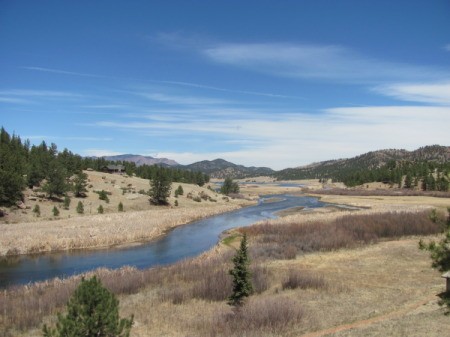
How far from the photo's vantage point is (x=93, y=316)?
1269 centimetres

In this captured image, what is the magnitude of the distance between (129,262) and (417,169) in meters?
130

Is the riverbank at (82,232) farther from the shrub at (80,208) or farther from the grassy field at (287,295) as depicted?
the grassy field at (287,295)

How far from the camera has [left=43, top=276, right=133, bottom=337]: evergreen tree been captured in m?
12.2

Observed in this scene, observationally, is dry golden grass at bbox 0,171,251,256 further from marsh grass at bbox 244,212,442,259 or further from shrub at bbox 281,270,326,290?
shrub at bbox 281,270,326,290

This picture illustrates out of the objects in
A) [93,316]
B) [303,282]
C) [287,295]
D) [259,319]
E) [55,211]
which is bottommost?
[287,295]

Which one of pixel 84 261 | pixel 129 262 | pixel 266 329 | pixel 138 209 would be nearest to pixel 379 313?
pixel 266 329

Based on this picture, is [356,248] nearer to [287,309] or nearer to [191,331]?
[287,309]

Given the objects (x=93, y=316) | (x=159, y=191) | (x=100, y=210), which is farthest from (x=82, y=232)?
(x=93, y=316)

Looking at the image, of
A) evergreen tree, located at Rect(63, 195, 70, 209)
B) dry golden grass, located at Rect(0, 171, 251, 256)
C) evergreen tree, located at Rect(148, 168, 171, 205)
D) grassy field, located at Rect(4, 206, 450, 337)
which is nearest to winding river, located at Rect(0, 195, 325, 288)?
dry golden grass, located at Rect(0, 171, 251, 256)

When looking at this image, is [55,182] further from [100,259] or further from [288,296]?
[288,296]

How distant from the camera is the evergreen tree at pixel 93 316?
12164 mm

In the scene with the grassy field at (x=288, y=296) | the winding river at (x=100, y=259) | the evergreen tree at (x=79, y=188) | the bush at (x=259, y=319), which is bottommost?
the winding river at (x=100, y=259)

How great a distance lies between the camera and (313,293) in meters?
23.8

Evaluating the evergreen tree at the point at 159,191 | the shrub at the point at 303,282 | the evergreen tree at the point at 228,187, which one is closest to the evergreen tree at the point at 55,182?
the evergreen tree at the point at 159,191
